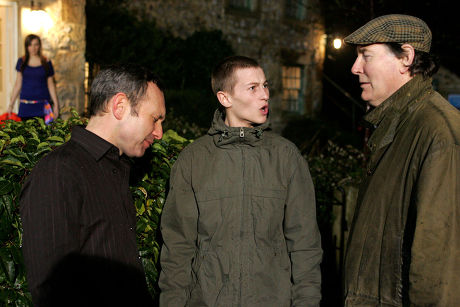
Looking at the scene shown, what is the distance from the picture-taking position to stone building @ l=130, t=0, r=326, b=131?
1167 cm

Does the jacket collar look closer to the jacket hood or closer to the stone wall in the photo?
the jacket hood

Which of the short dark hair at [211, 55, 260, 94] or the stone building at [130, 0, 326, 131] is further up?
the stone building at [130, 0, 326, 131]

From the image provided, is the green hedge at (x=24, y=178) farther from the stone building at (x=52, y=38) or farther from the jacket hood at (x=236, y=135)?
the stone building at (x=52, y=38)

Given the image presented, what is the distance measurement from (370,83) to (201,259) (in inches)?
46.7

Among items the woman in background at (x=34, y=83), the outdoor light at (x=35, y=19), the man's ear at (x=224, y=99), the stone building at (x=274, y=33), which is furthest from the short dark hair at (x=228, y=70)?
the stone building at (x=274, y=33)

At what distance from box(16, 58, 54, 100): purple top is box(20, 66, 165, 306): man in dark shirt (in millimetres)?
5755

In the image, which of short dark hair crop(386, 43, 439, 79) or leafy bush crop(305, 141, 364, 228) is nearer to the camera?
short dark hair crop(386, 43, 439, 79)

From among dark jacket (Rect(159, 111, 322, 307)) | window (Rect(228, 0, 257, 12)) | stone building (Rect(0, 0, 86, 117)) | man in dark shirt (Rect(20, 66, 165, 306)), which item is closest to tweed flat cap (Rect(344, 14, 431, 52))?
dark jacket (Rect(159, 111, 322, 307))

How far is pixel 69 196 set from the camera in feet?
5.69

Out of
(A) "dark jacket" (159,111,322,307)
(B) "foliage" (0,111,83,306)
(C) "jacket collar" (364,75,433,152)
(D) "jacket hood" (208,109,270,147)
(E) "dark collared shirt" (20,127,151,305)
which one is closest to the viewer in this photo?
(E) "dark collared shirt" (20,127,151,305)

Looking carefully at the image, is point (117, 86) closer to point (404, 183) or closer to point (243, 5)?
point (404, 183)

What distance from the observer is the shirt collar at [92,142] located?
1.96 m

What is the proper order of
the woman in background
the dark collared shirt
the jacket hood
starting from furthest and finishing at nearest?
the woman in background → the jacket hood → the dark collared shirt

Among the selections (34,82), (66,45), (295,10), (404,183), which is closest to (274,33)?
(295,10)
